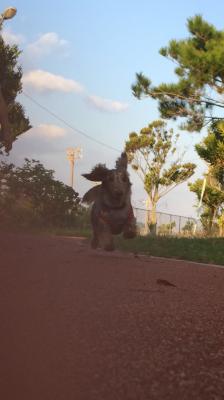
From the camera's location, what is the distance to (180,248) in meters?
12.0

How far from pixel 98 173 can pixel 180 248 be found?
12.4 ft

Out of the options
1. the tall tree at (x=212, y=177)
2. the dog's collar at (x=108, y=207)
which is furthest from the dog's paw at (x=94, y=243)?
the tall tree at (x=212, y=177)

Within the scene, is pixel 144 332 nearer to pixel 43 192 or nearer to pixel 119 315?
pixel 119 315

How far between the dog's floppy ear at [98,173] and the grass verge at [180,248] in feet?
9.48

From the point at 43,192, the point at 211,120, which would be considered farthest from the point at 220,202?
the point at 43,192

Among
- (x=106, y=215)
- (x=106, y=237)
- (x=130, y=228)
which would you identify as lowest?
(x=106, y=237)

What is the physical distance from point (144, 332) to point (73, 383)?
0.88m

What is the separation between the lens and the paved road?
5.95 feet

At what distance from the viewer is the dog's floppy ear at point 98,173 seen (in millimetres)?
8977

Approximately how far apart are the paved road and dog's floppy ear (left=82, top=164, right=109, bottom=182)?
4.58 m

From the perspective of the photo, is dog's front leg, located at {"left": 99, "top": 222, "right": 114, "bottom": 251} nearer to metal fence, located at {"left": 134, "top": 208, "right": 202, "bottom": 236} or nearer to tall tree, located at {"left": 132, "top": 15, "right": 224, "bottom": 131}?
tall tree, located at {"left": 132, "top": 15, "right": 224, "bottom": 131}

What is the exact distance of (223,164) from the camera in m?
23.0

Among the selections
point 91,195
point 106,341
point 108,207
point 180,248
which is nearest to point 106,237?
point 108,207

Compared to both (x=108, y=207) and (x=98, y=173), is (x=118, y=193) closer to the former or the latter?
(x=108, y=207)
